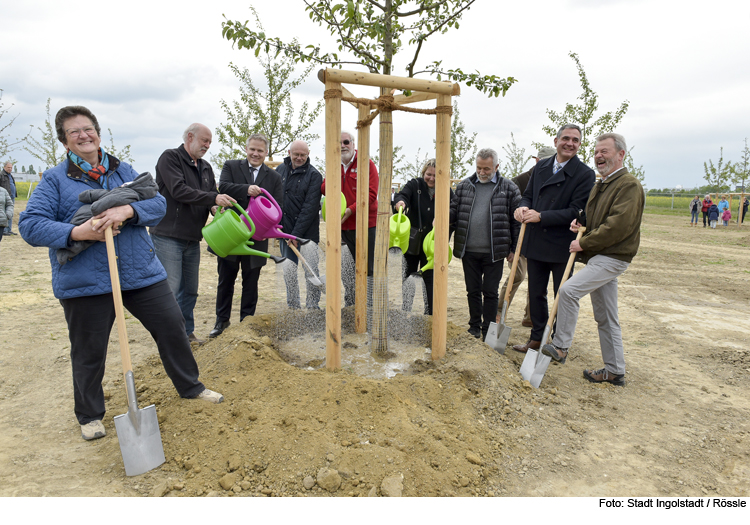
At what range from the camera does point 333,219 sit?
9.94ft

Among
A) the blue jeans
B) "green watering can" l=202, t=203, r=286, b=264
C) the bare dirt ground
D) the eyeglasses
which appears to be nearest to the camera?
the bare dirt ground

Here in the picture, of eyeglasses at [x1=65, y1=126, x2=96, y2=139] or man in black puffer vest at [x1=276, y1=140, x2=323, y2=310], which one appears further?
man in black puffer vest at [x1=276, y1=140, x2=323, y2=310]

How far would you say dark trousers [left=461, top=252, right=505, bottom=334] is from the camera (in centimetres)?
423

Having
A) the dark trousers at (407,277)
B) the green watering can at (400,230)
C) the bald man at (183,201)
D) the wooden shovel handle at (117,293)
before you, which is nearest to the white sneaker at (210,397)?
the wooden shovel handle at (117,293)

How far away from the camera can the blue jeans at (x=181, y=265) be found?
389cm

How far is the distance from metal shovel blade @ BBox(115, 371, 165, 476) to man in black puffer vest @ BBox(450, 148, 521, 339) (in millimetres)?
2804

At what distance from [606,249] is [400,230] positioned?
5.63 ft

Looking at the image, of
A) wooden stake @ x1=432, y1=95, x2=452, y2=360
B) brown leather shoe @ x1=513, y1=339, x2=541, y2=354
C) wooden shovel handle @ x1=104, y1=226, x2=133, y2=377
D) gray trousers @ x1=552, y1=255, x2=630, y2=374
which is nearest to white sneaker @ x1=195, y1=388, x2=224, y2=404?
wooden shovel handle @ x1=104, y1=226, x2=133, y2=377

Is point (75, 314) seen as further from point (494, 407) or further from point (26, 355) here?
point (494, 407)

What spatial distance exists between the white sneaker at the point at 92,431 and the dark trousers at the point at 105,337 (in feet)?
0.10

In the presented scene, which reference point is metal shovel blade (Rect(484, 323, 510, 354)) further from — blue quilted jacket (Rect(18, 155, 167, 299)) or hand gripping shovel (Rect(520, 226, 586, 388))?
blue quilted jacket (Rect(18, 155, 167, 299))

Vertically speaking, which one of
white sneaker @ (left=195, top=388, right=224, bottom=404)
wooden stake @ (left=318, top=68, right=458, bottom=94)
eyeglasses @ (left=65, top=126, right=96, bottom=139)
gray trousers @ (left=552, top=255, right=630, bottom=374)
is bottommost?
white sneaker @ (left=195, top=388, right=224, bottom=404)

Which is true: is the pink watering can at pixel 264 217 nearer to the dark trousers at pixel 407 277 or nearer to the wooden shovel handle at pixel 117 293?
the dark trousers at pixel 407 277

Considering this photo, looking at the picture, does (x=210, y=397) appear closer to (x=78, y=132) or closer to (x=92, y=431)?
(x=92, y=431)
